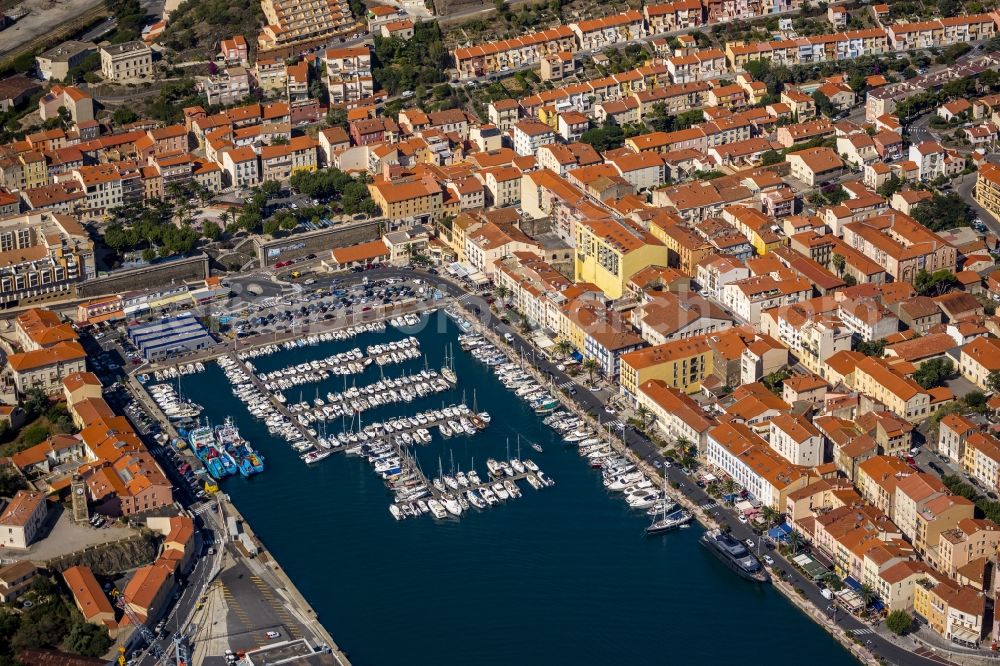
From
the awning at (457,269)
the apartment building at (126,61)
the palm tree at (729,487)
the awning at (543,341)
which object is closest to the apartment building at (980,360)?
the palm tree at (729,487)

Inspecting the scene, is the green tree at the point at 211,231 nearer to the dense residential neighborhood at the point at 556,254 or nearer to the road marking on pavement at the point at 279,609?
the dense residential neighborhood at the point at 556,254

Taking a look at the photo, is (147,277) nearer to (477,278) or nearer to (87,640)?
(477,278)

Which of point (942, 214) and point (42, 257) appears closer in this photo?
point (42, 257)

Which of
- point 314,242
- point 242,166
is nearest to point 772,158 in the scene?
point 314,242

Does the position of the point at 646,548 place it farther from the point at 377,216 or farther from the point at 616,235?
the point at 377,216

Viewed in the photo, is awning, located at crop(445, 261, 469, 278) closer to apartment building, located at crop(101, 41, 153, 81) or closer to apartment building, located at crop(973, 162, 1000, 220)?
apartment building, located at crop(973, 162, 1000, 220)

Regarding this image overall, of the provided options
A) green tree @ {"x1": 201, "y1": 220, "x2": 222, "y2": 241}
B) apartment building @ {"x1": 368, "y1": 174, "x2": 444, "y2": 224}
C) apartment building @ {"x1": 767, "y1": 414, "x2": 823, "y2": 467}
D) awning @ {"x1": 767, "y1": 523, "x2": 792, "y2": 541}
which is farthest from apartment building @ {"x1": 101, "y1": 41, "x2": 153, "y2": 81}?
awning @ {"x1": 767, "y1": 523, "x2": 792, "y2": 541}
